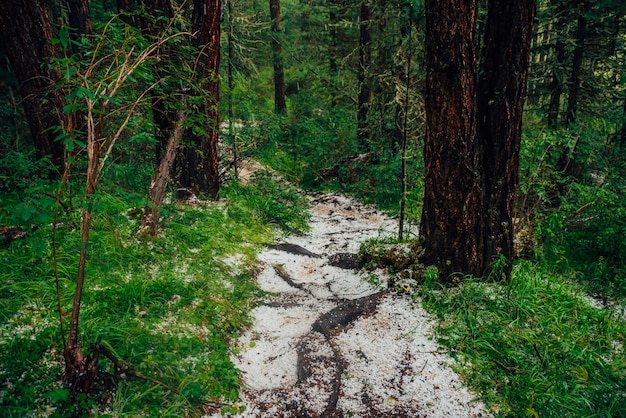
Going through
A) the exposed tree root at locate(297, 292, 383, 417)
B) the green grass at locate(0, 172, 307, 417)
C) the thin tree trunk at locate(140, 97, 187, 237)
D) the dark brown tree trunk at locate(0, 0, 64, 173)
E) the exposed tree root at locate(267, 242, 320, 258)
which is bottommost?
the exposed tree root at locate(267, 242, 320, 258)

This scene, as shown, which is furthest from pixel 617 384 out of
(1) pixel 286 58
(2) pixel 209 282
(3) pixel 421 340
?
(1) pixel 286 58

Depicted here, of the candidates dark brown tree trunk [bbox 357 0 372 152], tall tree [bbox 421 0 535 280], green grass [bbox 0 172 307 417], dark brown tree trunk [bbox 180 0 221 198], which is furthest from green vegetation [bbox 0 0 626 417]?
dark brown tree trunk [bbox 357 0 372 152]

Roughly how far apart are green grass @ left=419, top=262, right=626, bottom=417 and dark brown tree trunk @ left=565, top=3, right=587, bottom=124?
6.80 meters

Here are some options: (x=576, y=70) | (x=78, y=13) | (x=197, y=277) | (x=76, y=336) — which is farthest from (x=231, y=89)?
(x=576, y=70)

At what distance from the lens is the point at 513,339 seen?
3203 mm

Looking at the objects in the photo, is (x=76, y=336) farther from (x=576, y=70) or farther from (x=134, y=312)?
(x=576, y=70)

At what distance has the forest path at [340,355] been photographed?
276 centimetres

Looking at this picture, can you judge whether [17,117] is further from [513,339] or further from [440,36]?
[513,339]

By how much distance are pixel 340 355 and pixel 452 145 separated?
2.52 metres

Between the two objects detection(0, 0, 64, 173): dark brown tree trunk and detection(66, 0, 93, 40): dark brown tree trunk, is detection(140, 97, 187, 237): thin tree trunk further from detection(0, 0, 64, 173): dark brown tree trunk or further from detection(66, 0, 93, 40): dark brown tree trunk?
detection(66, 0, 93, 40): dark brown tree trunk

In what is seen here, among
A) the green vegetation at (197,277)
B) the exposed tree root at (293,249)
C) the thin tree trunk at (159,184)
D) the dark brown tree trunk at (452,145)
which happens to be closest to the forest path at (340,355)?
the green vegetation at (197,277)

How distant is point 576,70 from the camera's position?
349 inches

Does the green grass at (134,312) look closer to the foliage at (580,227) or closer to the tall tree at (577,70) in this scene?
the foliage at (580,227)

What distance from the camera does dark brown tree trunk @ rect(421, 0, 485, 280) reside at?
3691 millimetres
